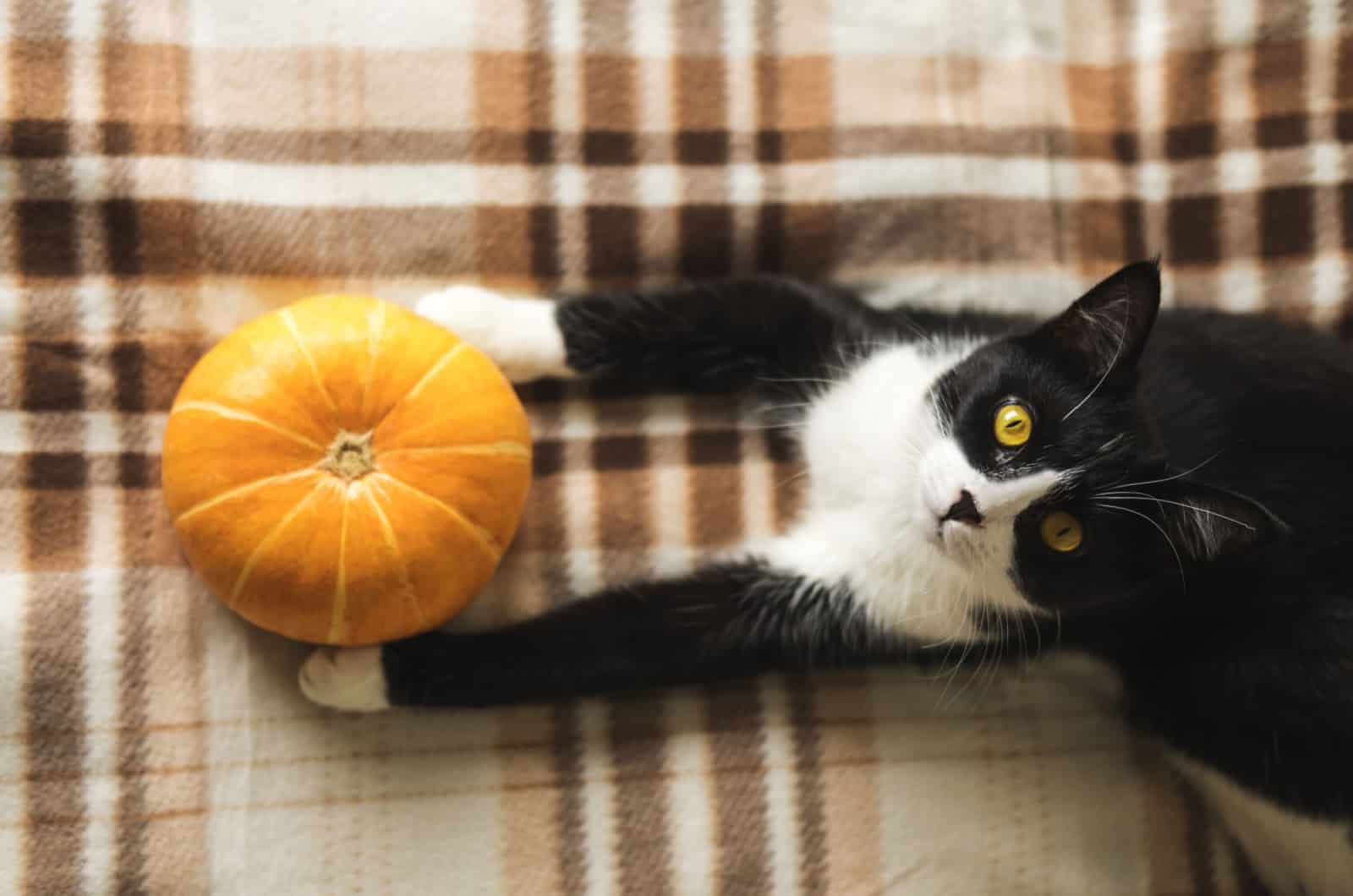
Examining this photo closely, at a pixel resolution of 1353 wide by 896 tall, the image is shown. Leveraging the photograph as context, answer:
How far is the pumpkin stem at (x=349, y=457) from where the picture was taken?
A: 1196mm

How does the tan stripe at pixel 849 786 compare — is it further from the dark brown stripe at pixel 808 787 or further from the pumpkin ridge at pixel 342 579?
the pumpkin ridge at pixel 342 579

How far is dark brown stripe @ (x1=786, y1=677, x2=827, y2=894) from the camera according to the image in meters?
1.47

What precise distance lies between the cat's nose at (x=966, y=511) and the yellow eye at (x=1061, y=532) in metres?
0.08

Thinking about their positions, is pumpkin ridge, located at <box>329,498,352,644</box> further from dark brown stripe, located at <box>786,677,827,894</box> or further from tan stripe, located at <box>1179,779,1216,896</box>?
tan stripe, located at <box>1179,779,1216,896</box>

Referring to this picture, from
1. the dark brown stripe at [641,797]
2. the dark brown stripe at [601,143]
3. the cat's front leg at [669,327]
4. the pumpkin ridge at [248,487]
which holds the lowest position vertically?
the dark brown stripe at [641,797]

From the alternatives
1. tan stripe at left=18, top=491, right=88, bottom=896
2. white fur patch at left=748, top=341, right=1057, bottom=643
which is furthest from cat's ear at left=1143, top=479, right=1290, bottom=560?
tan stripe at left=18, top=491, right=88, bottom=896

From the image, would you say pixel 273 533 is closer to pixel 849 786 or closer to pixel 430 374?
pixel 430 374

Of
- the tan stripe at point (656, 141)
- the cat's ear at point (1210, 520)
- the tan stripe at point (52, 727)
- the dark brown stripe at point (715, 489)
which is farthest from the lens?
the dark brown stripe at point (715, 489)

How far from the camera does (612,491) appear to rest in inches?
60.1

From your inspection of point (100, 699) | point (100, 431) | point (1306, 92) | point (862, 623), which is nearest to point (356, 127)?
point (100, 431)

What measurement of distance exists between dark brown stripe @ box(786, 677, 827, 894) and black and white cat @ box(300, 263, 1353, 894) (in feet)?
0.30

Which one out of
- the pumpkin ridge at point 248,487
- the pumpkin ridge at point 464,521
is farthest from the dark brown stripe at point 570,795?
the pumpkin ridge at point 248,487

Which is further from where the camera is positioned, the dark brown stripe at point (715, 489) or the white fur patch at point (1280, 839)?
the dark brown stripe at point (715, 489)

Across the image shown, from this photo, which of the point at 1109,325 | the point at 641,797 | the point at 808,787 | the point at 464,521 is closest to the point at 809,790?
the point at 808,787
